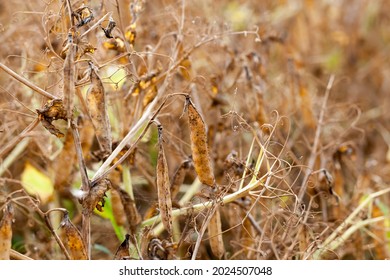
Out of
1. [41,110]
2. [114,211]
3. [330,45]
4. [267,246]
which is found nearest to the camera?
[41,110]

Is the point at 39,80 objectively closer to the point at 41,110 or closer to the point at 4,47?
the point at 4,47

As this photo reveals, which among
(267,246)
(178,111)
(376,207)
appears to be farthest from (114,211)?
(376,207)

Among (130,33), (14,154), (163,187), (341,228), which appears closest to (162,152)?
(163,187)

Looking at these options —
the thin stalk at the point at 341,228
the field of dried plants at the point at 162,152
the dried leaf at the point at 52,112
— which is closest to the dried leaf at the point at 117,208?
the field of dried plants at the point at 162,152

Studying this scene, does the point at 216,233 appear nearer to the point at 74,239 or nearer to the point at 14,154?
the point at 74,239

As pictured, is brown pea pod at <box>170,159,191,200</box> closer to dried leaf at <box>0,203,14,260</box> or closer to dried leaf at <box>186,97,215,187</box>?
dried leaf at <box>186,97,215,187</box>

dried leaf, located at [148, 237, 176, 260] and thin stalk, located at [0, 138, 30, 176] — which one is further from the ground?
thin stalk, located at [0, 138, 30, 176]

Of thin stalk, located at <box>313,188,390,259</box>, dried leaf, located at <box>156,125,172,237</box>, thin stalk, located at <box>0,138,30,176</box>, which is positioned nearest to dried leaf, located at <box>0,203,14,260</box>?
dried leaf, located at <box>156,125,172,237</box>
